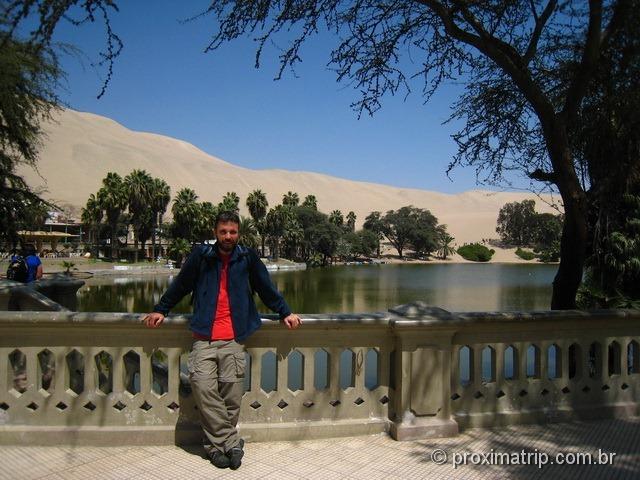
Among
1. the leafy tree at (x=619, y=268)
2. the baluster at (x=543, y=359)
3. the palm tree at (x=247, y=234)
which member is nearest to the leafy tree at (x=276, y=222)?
the palm tree at (x=247, y=234)

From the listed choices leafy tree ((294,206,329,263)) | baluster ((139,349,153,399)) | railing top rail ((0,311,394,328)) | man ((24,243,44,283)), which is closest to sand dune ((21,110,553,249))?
leafy tree ((294,206,329,263))

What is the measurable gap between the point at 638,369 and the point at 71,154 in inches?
7161

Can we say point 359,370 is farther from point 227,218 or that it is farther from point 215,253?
point 227,218

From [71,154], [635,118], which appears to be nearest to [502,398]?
[635,118]

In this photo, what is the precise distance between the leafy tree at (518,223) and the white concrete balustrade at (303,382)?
425ft

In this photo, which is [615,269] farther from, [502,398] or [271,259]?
[271,259]

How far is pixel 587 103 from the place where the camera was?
22.1 ft

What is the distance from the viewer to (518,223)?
13462cm

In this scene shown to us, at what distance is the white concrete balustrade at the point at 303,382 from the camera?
434 cm

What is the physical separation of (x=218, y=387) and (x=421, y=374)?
167 centimetres

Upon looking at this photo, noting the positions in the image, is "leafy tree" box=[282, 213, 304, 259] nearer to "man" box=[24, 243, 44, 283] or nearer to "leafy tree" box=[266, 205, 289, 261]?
"leafy tree" box=[266, 205, 289, 261]

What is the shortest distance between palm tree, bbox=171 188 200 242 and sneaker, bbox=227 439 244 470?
2584 inches

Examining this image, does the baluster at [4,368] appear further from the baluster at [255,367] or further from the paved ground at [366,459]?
the baluster at [255,367]

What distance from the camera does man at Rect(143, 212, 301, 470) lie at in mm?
4098
